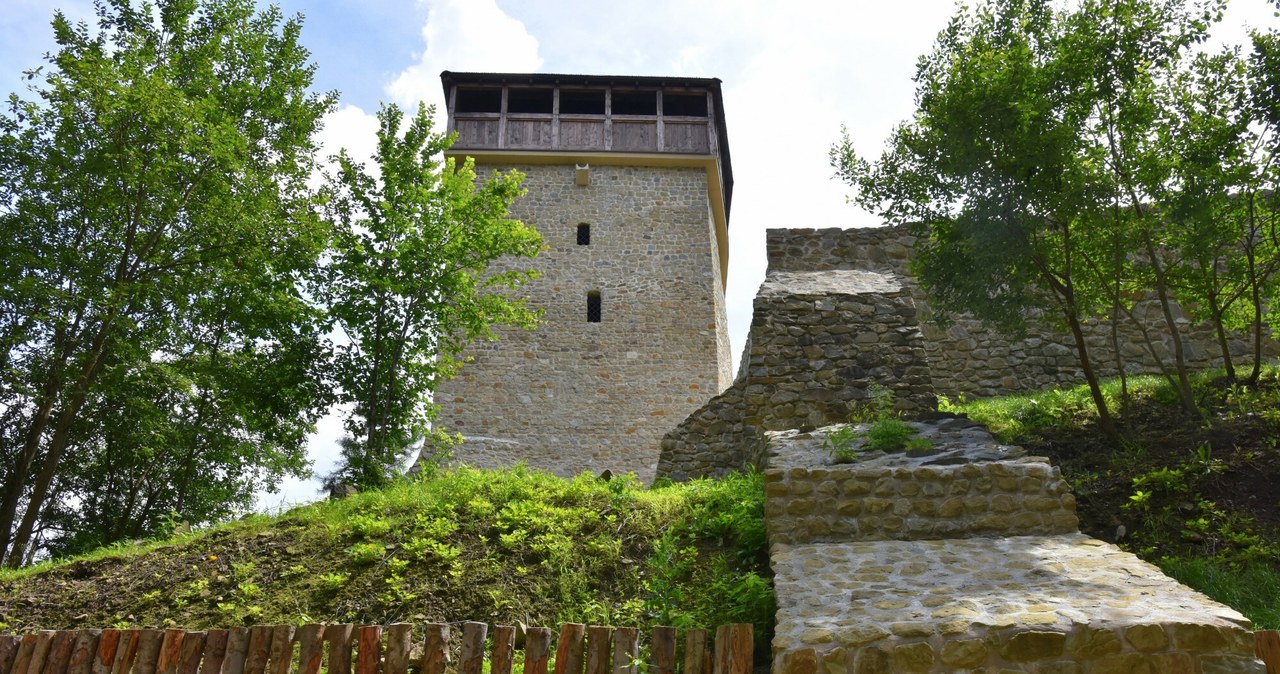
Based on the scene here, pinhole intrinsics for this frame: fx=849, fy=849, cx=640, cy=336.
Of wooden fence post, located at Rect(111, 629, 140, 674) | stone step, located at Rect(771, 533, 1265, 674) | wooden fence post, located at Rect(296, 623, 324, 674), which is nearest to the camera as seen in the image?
stone step, located at Rect(771, 533, 1265, 674)

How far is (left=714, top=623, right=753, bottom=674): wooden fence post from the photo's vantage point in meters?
3.89

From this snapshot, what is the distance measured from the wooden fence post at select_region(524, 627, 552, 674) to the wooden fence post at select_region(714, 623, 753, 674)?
31.2 inches

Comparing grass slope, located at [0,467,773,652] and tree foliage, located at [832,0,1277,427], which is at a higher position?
tree foliage, located at [832,0,1277,427]

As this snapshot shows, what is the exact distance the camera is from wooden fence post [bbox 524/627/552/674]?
393cm

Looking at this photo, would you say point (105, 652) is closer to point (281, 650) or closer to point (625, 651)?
point (281, 650)

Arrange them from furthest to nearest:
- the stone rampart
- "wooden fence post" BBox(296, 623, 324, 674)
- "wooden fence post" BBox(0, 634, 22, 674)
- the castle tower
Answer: the castle tower
the stone rampart
"wooden fence post" BBox(0, 634, 22, 674)
"wooden fence post" BBox(296, 623, 324, 674)

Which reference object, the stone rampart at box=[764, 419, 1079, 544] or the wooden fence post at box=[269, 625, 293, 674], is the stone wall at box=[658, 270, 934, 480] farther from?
the wooden fence post at box=[269, 625, 293, 674]

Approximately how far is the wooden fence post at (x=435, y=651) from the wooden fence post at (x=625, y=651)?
0.88 meters

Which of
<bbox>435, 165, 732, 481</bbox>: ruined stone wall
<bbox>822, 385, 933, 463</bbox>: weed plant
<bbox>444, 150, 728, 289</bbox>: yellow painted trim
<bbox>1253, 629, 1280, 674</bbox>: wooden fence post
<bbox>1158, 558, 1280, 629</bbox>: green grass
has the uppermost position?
<bbox>444, 150, 728, 289</bbox>: yellow painted trim

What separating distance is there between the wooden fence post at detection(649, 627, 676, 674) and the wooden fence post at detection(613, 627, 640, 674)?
9 cm

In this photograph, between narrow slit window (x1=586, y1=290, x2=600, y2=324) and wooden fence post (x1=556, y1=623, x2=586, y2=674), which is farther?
narrow slit window (x1=586, y1=290, x2=600, y2=324)

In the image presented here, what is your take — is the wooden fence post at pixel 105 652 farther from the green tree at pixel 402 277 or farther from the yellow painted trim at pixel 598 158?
the yellow painted trim at pixel 598 158

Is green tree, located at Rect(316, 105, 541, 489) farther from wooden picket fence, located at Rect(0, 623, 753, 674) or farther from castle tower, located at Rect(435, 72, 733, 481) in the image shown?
wooden picket fence, located at Rect(0, 623, 753, 674)

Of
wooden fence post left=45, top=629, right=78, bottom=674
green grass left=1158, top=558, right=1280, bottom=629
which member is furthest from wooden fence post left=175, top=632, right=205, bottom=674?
green grass left=1158, top=558, right=1280, bottom=629
